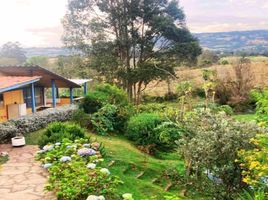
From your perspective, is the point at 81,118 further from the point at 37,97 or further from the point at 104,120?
the point at 37,97

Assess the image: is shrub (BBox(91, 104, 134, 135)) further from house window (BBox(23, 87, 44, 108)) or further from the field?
the field

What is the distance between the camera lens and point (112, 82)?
89.2ft

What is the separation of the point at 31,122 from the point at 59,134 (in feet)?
13.0

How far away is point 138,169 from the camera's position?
11.2 metres

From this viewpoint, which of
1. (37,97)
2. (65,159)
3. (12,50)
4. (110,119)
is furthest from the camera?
(12,50)

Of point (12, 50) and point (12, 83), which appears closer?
point (12, 83)

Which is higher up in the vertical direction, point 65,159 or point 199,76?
point 199,76

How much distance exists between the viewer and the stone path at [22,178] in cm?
719

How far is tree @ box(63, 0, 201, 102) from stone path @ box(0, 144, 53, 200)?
15920mm

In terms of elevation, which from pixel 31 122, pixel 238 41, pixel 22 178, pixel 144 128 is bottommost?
pixel 144 128

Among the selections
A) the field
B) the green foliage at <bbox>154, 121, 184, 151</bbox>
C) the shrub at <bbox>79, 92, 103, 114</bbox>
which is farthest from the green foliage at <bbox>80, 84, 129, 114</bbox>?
the field

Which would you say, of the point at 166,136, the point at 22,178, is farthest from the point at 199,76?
the point at 22,178

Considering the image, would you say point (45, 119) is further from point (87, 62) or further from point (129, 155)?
point (87, 62)

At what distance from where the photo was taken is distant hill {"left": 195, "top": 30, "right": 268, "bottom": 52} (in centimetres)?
5009
